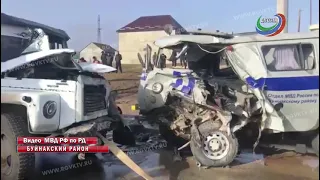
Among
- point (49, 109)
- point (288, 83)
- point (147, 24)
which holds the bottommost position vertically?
point (49, 109)

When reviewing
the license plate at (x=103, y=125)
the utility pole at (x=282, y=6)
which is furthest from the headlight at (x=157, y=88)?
the utility pole at (x=282, y=6)

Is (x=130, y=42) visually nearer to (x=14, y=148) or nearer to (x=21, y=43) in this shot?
(x=21, y=43)

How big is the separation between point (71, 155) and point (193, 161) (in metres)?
2.42

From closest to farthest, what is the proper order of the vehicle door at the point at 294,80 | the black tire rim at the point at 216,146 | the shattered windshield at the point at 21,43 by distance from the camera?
the shattered windshield at the point at 21,43, the vehicle door at the point at 294,80, the black tire rim at the point at 216,146

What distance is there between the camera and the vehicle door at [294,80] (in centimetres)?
578

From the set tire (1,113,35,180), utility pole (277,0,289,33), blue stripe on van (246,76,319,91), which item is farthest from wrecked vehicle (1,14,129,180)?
utility pole (277,0,289,33)

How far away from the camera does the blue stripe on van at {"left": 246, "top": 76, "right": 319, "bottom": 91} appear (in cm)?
582

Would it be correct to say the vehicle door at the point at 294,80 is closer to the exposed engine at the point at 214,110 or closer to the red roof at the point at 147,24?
the exposed engine at the point at 214,110

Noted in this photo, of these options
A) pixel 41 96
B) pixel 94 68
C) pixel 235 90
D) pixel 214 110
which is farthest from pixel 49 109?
pixel 235 90

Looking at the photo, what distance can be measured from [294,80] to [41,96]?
3895 millimetres

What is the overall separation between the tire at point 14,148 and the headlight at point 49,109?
1.18ft

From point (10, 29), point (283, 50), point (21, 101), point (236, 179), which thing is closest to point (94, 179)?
point (21, 101)

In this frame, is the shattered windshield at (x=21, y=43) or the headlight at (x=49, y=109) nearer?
the headlight at (x=49, y=109)

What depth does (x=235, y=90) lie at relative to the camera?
21.8ft
